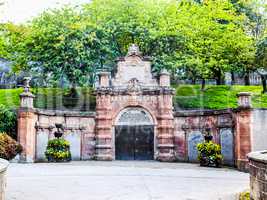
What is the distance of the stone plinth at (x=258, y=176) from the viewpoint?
722cm

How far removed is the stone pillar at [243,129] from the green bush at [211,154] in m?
1.14

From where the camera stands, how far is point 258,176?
24.7ft

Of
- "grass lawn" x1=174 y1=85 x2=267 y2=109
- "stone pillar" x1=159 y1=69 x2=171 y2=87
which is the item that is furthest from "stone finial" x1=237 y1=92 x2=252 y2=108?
"grass lawn" x1=174 y1=85 x2=267 y2=109

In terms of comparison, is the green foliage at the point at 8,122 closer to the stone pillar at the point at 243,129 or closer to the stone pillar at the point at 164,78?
the stone pillar at the point at 164,78

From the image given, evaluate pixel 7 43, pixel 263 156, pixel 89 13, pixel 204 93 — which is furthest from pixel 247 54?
pixel 263 156

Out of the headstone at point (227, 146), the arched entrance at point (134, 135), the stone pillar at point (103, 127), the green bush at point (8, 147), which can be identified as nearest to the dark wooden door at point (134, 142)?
the arched entrance at point (134, 135)

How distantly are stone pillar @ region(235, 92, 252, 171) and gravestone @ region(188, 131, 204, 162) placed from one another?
425 cm

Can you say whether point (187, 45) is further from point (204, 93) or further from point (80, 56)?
point (80, 56)

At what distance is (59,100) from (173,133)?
8994 millimetres

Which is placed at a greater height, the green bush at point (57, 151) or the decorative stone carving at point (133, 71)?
the decorative stone carving at point (133, 71)

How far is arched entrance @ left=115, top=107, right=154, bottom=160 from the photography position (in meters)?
23.1

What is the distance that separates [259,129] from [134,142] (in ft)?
26.6

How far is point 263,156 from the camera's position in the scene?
24.7 ft

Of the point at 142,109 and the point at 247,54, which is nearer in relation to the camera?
the point at 142,109
